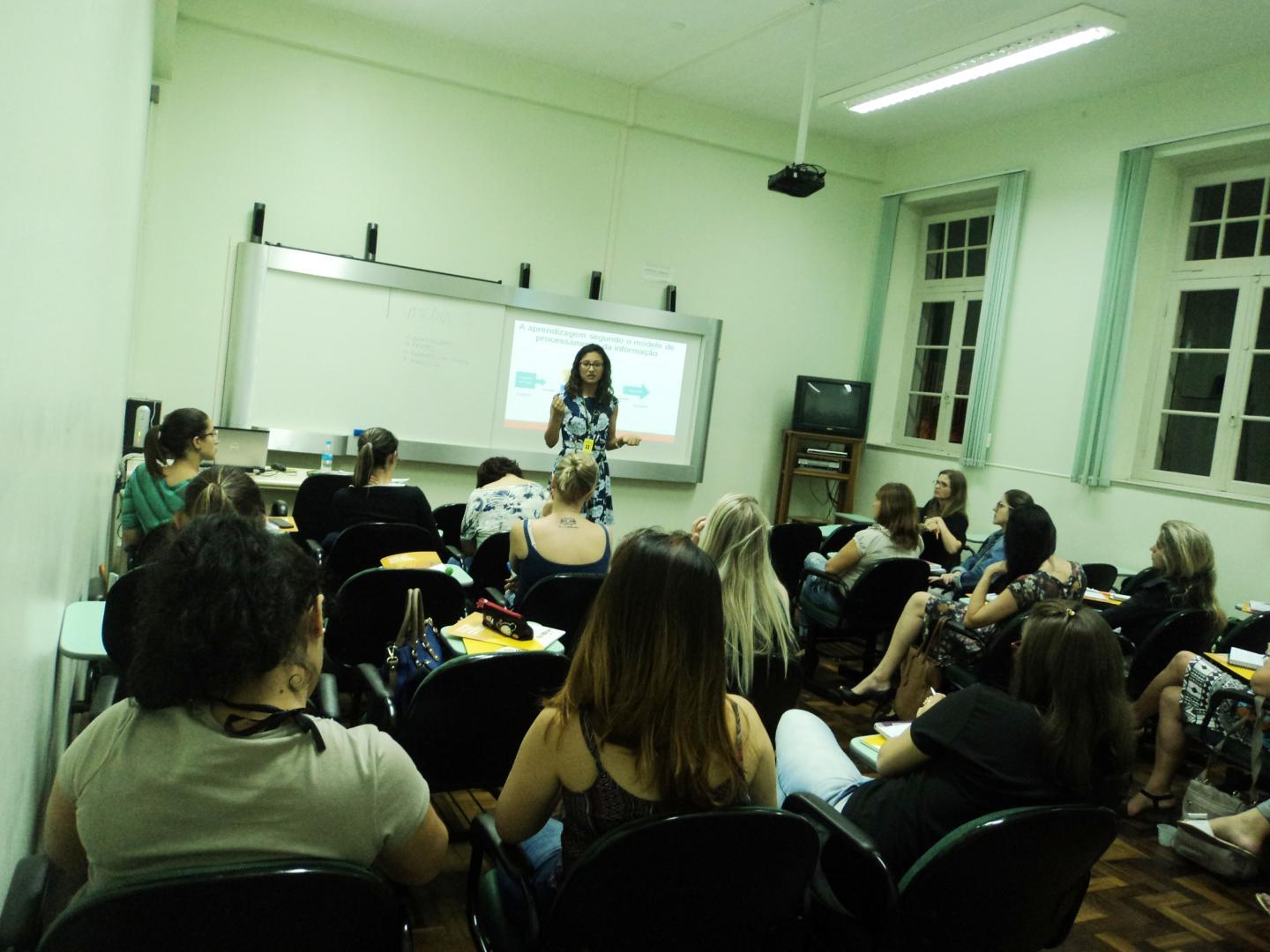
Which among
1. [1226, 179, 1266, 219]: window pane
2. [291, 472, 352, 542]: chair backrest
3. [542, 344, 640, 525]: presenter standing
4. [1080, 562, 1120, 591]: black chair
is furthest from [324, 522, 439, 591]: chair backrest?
[1226, 179, 1266, 219]: window pane

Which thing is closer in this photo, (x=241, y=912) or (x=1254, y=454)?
(x=241, y=912)

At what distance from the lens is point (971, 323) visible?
7.46 metres

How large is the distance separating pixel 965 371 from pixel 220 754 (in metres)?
7.19

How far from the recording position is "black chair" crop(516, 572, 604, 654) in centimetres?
313

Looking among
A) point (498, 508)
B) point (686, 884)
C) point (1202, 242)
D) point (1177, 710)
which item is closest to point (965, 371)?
point (1202, 242)

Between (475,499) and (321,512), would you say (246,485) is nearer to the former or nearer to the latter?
(475,499)

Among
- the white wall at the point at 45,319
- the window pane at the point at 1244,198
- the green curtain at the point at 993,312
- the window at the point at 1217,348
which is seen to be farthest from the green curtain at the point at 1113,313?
the white wall at the point at 45,319

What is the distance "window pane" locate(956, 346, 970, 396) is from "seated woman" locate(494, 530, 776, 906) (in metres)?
6.43

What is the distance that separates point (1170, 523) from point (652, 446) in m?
4.18

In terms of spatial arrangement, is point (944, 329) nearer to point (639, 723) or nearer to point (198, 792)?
point (639, 723)

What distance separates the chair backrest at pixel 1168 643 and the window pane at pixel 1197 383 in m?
2.53

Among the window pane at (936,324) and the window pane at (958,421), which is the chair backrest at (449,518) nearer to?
the window pane at (958,421)

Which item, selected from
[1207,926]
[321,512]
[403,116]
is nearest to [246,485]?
[321,512]

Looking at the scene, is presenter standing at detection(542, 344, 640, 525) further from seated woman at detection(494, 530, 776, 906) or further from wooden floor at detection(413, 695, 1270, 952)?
seated woman at detection(494, 530, 776, 906)
